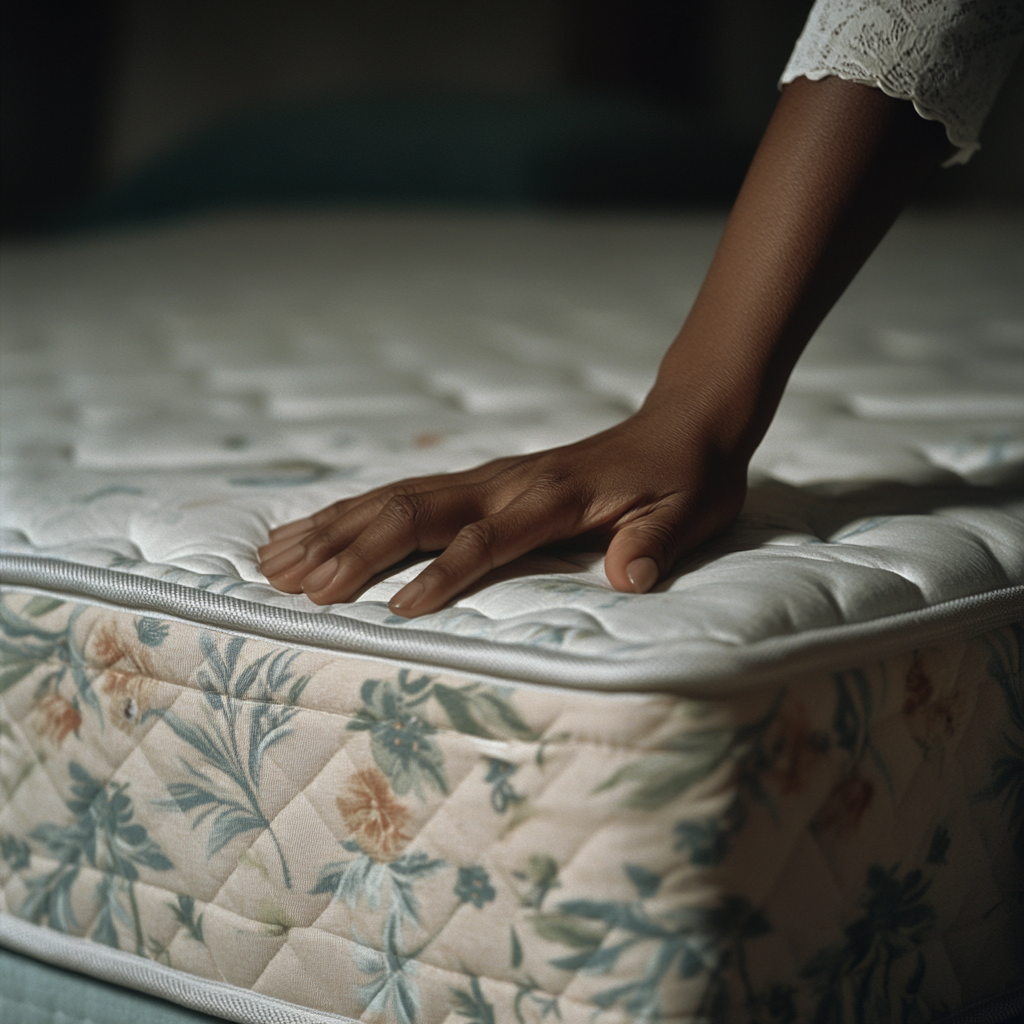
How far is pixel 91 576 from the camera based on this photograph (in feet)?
1.47

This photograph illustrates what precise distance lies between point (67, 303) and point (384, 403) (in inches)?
24.9

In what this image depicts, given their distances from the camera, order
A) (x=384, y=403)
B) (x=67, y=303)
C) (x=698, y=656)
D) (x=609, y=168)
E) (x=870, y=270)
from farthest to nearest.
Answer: (x=609, y=168)
(x=870, y=270)
(x=67, y=303)
(x=384, y=403)
(x=698, y=656)

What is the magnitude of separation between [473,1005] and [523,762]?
0.10 m

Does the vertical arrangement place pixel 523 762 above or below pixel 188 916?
above

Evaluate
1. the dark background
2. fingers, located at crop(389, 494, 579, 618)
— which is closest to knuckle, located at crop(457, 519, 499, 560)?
fingers, located at crop(389, 494, 579, 618)

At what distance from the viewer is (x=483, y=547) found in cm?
43

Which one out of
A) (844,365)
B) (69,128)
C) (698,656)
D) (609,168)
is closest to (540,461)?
(698,656)

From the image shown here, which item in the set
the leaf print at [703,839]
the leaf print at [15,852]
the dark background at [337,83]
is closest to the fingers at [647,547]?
the leaf print at [703,839]

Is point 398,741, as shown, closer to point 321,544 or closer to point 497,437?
point 321,544

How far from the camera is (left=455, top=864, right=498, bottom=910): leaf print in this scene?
37 cm

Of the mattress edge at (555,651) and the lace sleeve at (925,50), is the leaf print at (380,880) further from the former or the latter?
the lace sleeve at (925,50)

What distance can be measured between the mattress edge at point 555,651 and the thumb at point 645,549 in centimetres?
7

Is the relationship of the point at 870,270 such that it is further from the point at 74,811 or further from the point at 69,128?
the point at 69,128

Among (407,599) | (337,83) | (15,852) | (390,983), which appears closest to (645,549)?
(407,599)
